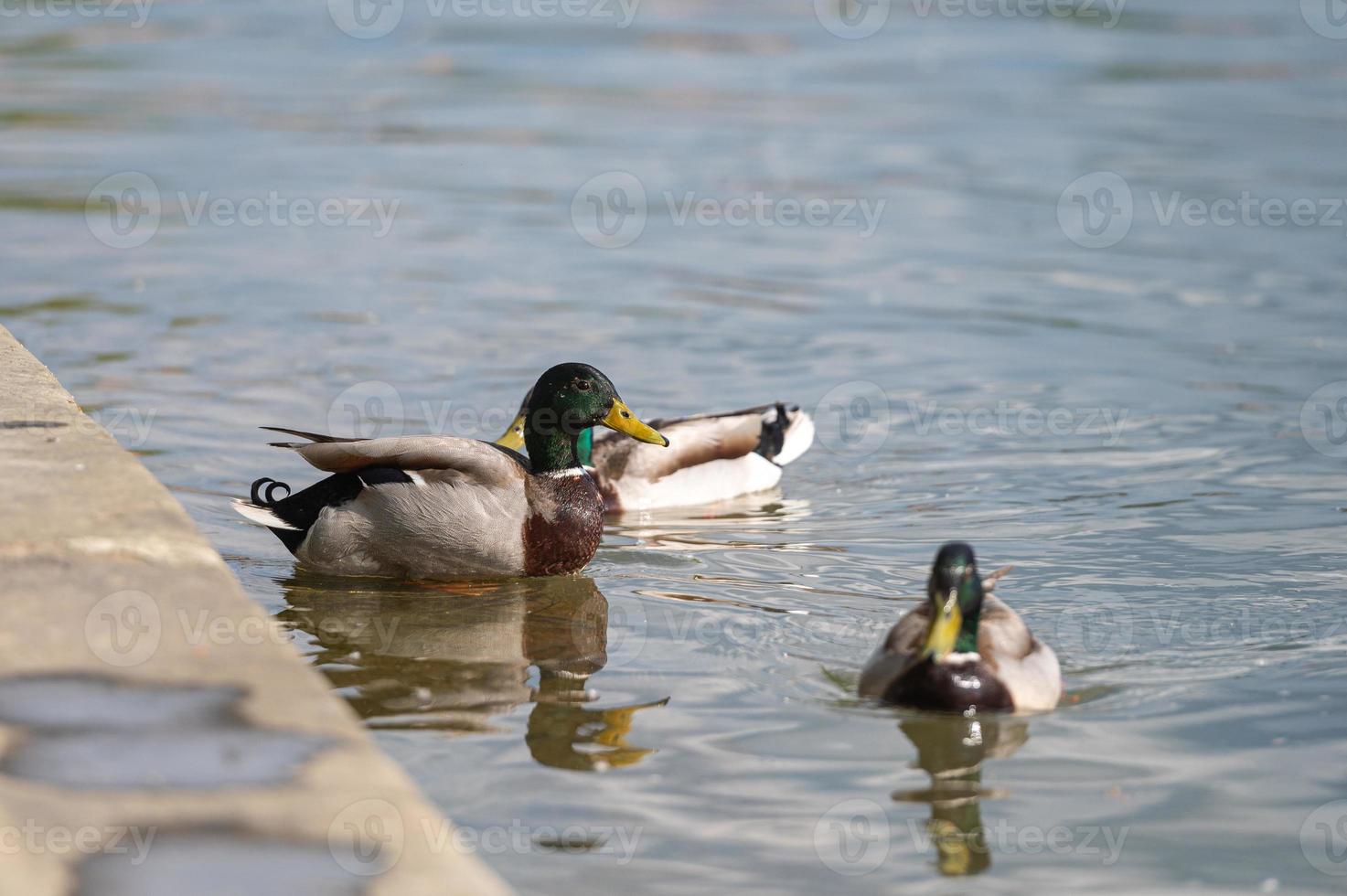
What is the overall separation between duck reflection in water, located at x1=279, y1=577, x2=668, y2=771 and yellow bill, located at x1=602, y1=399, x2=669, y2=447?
0.66 m

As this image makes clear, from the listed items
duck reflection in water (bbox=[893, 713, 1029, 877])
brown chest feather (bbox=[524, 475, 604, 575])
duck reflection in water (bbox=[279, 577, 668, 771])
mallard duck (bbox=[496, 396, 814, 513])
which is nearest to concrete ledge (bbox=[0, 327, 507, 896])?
duck reflection in water (bbox=[279, 577, 668, 771])

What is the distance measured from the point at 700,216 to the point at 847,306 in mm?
3262

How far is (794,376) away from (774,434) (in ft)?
6.63

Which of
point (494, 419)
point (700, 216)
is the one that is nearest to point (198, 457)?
point (494, 419)

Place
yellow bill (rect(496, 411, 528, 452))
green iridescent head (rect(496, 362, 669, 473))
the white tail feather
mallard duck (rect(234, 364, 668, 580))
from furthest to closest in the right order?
1. the white tail feather
2. yellow bill (rect(496, 411, 528, 452))
3. green iridescent head (rect(496, 362, 669, 473))
4. mallard duck (rect(234, 364, 668, 580))

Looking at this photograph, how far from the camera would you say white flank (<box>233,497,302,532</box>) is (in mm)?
7188

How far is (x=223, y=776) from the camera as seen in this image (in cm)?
377

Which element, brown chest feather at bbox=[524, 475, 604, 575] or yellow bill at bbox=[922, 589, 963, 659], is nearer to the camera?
yellow bill at bbox=[922, 589, 963, 659]

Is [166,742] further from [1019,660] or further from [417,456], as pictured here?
[417,456]

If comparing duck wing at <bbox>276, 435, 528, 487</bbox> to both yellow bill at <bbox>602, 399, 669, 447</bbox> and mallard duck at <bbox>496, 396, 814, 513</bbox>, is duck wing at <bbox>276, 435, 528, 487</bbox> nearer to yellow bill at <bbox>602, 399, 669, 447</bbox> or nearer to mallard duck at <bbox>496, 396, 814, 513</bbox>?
yellow bill at <bbox>602, 399, 669, 447</bbox>

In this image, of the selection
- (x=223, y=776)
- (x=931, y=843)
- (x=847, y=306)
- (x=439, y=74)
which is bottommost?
(x=931, y=843)

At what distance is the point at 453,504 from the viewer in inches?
277

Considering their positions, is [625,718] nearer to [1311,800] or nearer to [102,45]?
[1311,800]

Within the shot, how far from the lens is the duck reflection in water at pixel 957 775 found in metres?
4.75
